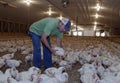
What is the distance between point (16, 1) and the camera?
10633 millimetres

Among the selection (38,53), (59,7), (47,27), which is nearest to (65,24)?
(47,27)

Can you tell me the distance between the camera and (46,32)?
12.9 ft

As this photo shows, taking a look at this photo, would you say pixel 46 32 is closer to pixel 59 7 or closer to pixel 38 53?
pixel 38 53

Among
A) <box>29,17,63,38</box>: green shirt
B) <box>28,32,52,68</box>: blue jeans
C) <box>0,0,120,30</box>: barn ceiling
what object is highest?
<box>0,0,120,30</box>: barn ceiling

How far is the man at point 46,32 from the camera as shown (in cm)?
398

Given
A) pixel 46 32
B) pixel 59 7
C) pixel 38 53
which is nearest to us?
pixel 46 32

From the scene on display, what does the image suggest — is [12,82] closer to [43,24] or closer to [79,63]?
[43,24]

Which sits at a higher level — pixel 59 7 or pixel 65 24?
pixel 59 7

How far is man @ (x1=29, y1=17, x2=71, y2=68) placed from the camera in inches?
157

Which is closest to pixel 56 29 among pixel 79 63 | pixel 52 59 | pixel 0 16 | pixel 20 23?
pixel 52 59

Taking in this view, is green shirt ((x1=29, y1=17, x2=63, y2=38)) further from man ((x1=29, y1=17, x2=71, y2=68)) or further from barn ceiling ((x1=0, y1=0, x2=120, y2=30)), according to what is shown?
barn ceiling ((x1=0, y1=0, x2=120, y2=30))

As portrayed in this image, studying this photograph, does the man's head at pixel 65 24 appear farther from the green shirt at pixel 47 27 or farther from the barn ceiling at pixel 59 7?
the barn ceiling at pixel 59 7

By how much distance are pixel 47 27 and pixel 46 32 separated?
3.6 inches

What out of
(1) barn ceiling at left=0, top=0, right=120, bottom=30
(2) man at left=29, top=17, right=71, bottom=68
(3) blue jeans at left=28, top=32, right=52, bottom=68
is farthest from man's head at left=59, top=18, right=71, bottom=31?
(1) barn ceiling at left=0, top=0, right=120, bottom=30
